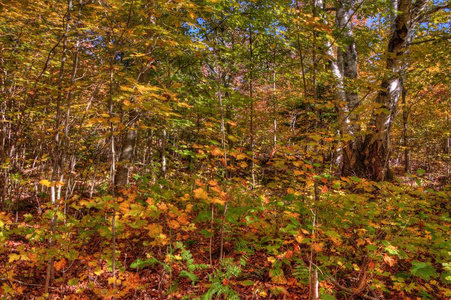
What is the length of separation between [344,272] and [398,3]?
6.27 meters

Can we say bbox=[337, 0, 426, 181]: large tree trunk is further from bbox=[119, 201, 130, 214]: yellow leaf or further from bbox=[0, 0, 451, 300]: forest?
bbox=[119, 201, 130, 214]: yellow leaf

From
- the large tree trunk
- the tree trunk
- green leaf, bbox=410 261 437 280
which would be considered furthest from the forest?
the tree trunk

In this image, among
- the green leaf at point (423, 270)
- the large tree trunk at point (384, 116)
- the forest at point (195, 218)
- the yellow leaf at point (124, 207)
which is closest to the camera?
the green leaf at point (423, 270)

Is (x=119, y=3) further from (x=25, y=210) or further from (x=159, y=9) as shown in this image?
(x=25, y=210)

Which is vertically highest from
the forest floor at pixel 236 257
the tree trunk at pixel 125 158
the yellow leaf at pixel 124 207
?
the tree trunk at pixel 125 158

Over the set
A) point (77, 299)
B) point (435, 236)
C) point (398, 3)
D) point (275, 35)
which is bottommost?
point (77, 299)

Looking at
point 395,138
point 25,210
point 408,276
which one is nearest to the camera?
point 408,276

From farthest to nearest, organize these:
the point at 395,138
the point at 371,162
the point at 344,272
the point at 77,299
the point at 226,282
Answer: the point at 395,138, the point at 371,162, the point at 344,272, the point at 77,299, the point at 226,282

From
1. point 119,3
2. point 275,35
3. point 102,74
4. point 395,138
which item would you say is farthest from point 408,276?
point 395,138

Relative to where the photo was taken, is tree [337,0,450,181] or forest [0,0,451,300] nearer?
forest [0,0,451,300]

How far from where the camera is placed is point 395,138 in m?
13.4

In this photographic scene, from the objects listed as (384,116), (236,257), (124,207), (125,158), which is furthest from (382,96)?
(125,158)

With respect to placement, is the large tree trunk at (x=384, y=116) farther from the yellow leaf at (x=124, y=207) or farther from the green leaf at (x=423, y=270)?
the yellow leaf at (x=124, y=207)

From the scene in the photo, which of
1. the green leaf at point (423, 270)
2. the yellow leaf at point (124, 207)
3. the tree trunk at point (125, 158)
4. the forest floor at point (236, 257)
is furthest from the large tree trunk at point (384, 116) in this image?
the tree trunk at point (125, 158)
